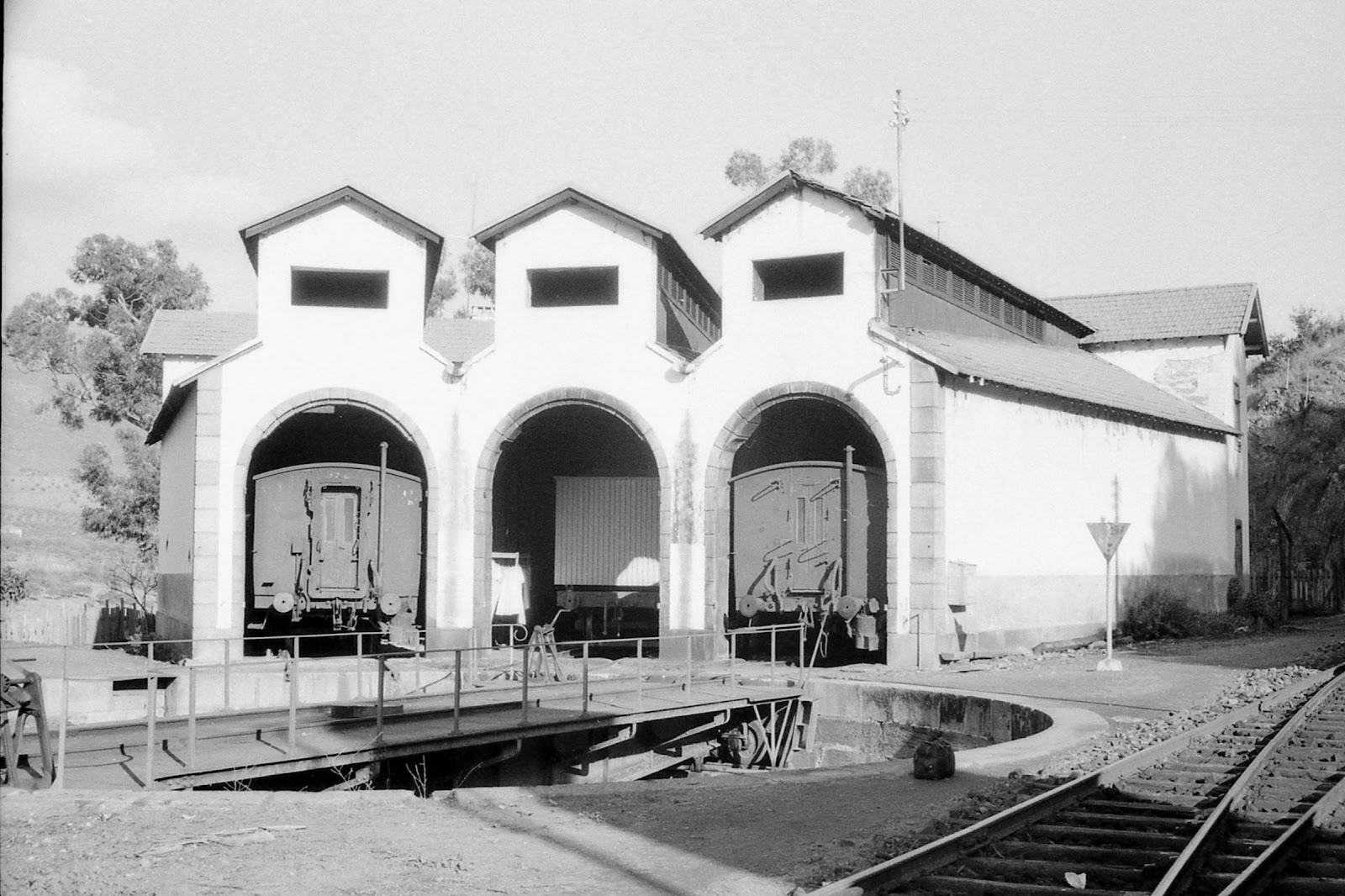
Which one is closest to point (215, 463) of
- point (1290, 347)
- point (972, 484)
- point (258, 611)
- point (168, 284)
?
point (258, 611)

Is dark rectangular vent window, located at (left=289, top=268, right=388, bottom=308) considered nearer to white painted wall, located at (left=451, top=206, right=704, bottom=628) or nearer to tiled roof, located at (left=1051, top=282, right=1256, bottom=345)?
white painted wall, located at (left=451, top=206, right=704, bottom=628)

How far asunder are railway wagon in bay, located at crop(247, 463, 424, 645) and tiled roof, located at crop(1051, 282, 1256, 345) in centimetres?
2124

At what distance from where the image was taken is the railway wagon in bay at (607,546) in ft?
86.1

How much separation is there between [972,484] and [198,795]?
1486cm

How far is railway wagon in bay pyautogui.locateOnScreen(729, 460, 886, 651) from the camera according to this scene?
21.1 meters

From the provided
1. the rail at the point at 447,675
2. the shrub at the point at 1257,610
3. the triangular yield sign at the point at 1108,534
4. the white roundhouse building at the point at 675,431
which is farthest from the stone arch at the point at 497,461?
the shrub at the point at 1257,610

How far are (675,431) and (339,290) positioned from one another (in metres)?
8.31

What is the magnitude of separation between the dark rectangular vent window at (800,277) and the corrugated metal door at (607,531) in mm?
4641

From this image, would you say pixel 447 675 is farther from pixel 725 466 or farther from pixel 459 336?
pixel 459 336

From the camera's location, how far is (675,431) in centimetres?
2262

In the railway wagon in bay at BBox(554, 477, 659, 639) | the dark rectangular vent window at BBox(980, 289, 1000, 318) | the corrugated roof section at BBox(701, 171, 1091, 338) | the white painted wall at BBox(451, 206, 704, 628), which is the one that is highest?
the corrugated roof section at BBox(701, 171, 1091, 338)

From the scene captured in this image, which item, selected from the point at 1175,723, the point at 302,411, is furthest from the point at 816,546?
the point at 302,411

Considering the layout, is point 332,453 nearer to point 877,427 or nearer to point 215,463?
point 215,463

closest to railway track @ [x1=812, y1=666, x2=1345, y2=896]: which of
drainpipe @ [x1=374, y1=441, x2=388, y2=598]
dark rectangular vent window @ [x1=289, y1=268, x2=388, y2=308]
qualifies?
drainpipe @ [x1=374, y1=441, x2=388, y2=598]
